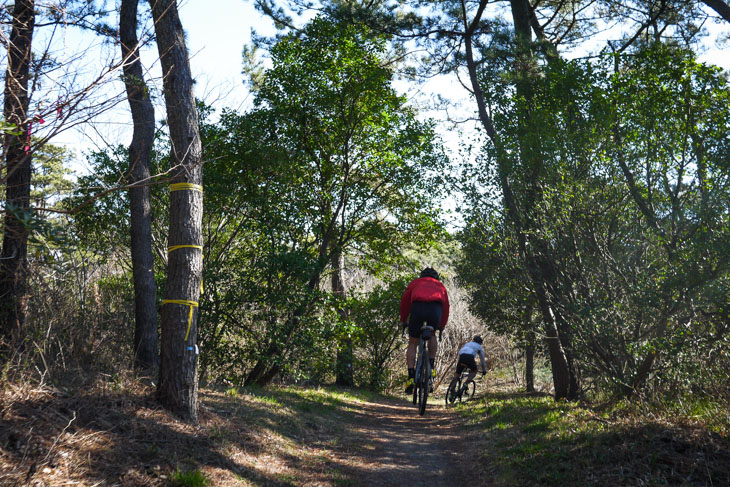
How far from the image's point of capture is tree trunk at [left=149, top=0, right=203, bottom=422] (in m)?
5.90

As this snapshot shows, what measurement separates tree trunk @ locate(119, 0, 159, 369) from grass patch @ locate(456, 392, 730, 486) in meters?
4.97

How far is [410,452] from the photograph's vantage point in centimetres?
770

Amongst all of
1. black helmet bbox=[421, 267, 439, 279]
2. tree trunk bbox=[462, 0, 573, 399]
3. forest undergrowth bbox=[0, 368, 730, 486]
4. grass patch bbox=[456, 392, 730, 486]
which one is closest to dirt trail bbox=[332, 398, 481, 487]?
forest undergrowth bbox=[0, 368, 730, 486]

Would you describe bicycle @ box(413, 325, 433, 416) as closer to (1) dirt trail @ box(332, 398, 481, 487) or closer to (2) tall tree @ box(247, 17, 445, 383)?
(1) dirt trail @ box(332, 398, 481, 487)

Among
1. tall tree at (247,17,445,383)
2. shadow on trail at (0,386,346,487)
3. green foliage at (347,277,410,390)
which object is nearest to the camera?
shadow on trail at (0,386,346,487)

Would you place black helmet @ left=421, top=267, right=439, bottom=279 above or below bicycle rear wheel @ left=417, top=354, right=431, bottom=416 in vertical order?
above

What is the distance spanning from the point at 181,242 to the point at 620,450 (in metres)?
5.07

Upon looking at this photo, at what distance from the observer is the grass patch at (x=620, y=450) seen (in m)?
4.59

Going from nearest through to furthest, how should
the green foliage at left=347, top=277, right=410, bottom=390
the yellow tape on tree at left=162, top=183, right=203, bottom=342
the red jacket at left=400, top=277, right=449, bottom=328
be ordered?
the yellow tape on tree at left=162, top=183, right=203, bottom=342
the red jacket at left=400, top=277, right=449, bottom=328
the green foliage at left=347, top=277, right=410, bottom=390

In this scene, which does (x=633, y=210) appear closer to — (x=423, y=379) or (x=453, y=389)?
(x=423, y=379)

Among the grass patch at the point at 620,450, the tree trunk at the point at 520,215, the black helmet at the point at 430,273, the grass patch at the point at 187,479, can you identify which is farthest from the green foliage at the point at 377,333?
the grass patch at the point at 187,479

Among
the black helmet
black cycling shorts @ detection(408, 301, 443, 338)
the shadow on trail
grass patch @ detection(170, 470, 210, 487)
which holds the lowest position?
grass patch @ detection(170, 470, 210, 487)

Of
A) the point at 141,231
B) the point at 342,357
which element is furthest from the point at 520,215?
the point at 342,357

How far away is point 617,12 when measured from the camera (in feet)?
43.5
